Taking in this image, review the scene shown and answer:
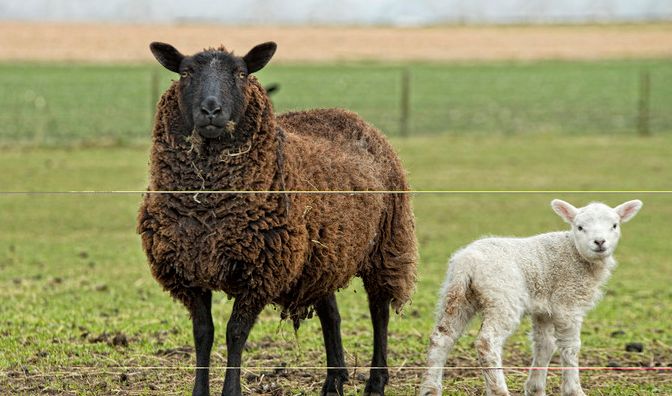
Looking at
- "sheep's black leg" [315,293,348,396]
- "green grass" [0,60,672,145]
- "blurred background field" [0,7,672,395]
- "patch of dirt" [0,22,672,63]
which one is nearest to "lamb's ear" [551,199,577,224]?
"blurred background field" [0,7,672,395]

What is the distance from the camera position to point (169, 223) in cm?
702

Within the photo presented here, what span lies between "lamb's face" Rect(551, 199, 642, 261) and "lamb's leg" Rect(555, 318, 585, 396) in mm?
465

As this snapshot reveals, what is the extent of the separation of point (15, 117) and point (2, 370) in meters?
27.2

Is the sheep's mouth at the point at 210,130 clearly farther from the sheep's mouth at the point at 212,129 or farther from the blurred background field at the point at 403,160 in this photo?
the blurred background field at the point at 403,160

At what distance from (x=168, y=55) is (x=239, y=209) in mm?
1244

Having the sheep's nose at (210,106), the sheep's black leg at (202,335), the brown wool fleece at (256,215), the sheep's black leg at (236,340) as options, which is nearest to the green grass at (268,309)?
the sheep's black leg at (202,335)

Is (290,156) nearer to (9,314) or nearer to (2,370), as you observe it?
(2,370)

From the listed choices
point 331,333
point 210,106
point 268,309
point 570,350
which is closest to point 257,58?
point 210,106

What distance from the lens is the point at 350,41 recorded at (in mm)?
67875

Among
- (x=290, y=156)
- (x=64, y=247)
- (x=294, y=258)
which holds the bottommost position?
(x=64, y=247)

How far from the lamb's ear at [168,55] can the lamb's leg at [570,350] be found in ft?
10.2

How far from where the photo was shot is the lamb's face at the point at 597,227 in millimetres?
6891

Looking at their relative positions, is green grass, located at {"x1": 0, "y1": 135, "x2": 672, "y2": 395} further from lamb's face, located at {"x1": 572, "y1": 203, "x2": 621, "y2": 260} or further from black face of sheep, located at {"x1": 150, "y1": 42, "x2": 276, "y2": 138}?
black face of sheep, located at {"x1": 150, "y1": 42, "x2": 276, "y2": 138}

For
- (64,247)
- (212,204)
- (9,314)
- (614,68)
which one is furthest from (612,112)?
(212,204)
